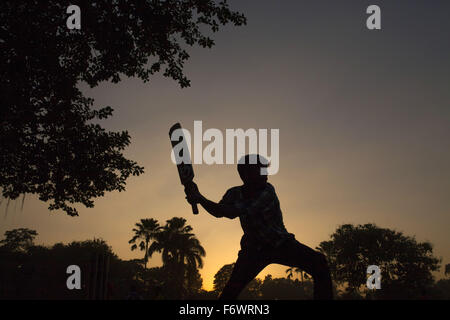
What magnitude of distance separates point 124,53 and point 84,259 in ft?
157

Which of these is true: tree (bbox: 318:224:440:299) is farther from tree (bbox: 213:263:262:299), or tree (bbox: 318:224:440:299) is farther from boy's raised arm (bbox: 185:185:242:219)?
boy's raised arm (bbox: 185:185:242:219)

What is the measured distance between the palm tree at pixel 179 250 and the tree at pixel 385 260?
1912 centimetres

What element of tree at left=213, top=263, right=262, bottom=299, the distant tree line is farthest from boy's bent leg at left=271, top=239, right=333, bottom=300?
tree at left=213, top=263, right=262, bottom=299

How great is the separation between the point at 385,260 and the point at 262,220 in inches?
1822

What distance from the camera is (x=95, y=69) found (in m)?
9.27

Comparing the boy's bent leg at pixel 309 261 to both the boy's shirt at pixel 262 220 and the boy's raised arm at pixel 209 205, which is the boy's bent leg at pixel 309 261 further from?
the boy's raised arm at pixel 209 205

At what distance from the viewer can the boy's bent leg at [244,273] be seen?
11.4ft

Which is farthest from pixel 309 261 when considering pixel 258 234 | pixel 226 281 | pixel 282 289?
pixel 282 289

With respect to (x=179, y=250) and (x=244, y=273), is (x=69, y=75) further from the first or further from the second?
(x=179, y=250)

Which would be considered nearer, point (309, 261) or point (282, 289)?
point (309, 261)

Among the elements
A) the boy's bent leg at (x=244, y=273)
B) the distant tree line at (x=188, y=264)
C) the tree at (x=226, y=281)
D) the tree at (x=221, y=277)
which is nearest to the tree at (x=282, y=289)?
the tree at (x=226, y=281)

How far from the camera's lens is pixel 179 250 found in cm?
4494
